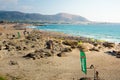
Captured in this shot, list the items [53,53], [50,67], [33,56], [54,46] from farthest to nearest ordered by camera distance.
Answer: [54,46] < [53,53] < [33,56] < [50,67]

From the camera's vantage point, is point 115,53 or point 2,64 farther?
point 115,53

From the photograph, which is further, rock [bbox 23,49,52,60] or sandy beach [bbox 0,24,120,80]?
rock [bbox 23,49,52,60]

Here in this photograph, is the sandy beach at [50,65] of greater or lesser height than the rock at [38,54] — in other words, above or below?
below

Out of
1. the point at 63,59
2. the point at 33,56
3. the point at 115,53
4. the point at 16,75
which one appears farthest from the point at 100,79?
the point at 115,53

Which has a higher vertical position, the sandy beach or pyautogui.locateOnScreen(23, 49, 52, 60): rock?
pyautogui.locateOnScreen(23, 49, 52, 60): rock

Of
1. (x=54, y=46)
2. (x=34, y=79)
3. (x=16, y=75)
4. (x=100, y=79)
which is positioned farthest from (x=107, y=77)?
(x=54, y=46)

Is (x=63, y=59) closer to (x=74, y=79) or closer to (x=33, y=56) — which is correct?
(x=33, y=56)

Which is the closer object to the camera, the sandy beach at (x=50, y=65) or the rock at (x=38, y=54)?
the sandy beach at (x=50, y=65)

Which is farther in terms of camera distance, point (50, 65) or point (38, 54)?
point (38, 54)

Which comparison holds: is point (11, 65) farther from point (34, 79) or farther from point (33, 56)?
point (34, 79)

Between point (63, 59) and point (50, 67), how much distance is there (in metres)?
4.16

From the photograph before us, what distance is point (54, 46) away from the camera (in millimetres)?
31406

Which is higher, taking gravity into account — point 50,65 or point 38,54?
point 38,54

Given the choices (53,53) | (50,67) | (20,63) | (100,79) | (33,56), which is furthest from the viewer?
(53,53)
